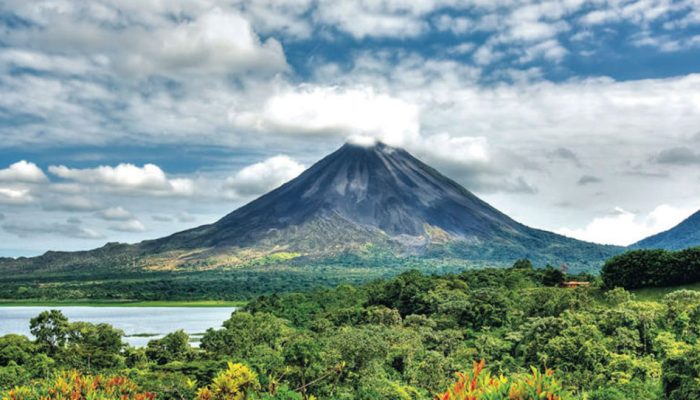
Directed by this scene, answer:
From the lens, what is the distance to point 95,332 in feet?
147

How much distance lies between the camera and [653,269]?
181ft

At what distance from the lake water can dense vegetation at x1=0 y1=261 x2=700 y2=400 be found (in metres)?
21.5

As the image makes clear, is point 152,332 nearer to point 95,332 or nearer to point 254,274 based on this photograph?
point 95,332

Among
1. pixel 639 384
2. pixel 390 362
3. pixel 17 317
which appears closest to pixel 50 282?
pixel 17 317

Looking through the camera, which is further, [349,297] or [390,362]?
[349,297]

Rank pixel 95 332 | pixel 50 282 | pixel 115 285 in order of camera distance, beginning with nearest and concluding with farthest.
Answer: pixel 95 332 < pixel 115 285 < pixel 50 282

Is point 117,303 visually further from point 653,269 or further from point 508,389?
point 508,389

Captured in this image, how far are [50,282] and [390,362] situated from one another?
156 m

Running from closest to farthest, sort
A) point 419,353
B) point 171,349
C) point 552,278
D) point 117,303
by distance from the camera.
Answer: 1. point 419,353
2. point 171,349
3. point 552,278
4. point 117,303

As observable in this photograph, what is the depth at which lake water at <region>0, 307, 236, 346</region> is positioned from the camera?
7666 centimetres

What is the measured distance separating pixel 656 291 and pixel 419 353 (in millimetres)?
27879

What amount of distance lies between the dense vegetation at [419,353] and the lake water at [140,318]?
845 inches

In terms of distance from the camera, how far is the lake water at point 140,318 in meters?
76.7

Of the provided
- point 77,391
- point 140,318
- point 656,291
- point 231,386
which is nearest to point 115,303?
point 140,318
